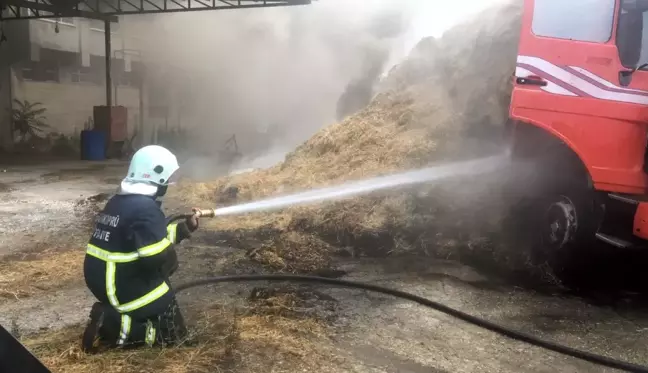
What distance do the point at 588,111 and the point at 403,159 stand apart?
9.26 feet

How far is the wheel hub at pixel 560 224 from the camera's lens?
4.76m

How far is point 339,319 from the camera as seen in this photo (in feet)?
13.8

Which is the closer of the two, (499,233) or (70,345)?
(70,345)

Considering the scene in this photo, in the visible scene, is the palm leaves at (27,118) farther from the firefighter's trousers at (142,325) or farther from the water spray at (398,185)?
the firefighter's trousers at (142,325)

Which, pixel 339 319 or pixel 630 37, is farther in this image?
pixel 630 37

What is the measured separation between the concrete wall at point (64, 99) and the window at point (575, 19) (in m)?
19.3

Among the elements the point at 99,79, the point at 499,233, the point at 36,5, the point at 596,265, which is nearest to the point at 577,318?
the point at 596,265

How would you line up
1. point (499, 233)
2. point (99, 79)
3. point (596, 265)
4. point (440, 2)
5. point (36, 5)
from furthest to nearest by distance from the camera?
point (99, 79) < point (36, 5) < point (440, 2) < point (499, 233) < point (596, 265)

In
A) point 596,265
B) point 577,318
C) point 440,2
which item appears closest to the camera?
point 577,318

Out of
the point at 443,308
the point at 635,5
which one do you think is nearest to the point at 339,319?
the point at 443,308

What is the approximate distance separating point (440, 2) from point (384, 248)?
8.28 m

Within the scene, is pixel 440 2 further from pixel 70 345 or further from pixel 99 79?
pixel 99 79

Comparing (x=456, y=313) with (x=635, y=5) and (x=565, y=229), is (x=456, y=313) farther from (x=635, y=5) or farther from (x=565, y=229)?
(x=635, y=5)

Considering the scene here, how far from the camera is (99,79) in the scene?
2212cm
